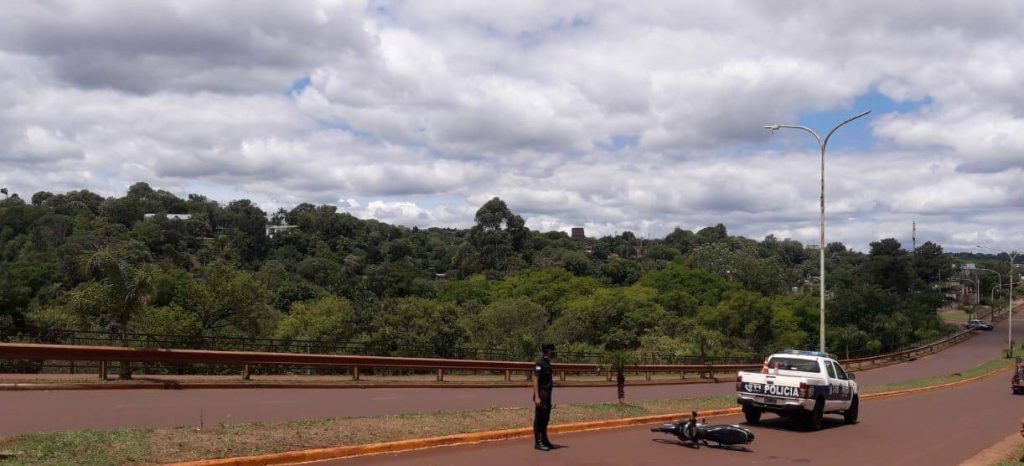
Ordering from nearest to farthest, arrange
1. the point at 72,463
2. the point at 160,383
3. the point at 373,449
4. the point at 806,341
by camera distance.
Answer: the point at 72,463 → the point at 373,449 → the point at 160,383 → the point at 806,341

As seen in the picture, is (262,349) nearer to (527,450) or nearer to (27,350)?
(27,350)

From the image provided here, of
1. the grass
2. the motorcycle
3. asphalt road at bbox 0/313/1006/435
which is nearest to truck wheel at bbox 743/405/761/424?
the motorcycle

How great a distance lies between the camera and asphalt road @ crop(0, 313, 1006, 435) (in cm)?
1401

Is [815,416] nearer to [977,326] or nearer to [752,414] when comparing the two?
[752,414]

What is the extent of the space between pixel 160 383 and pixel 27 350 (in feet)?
11.3

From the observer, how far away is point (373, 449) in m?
12.2

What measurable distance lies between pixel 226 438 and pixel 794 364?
13725 mm

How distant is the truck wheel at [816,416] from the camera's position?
18.7 metres

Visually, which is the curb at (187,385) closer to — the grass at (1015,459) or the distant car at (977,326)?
the grass at (1015,459)

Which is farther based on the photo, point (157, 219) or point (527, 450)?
point (157, 219)

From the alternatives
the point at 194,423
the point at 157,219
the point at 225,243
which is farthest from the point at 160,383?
the point at 157,219

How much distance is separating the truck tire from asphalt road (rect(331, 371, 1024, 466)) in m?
0.24

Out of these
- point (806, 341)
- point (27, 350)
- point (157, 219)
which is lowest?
point (806, 341)

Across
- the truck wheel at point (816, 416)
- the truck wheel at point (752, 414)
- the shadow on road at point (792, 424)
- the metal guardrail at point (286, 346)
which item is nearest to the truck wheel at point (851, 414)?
the shadow on road at point (792, 424)
